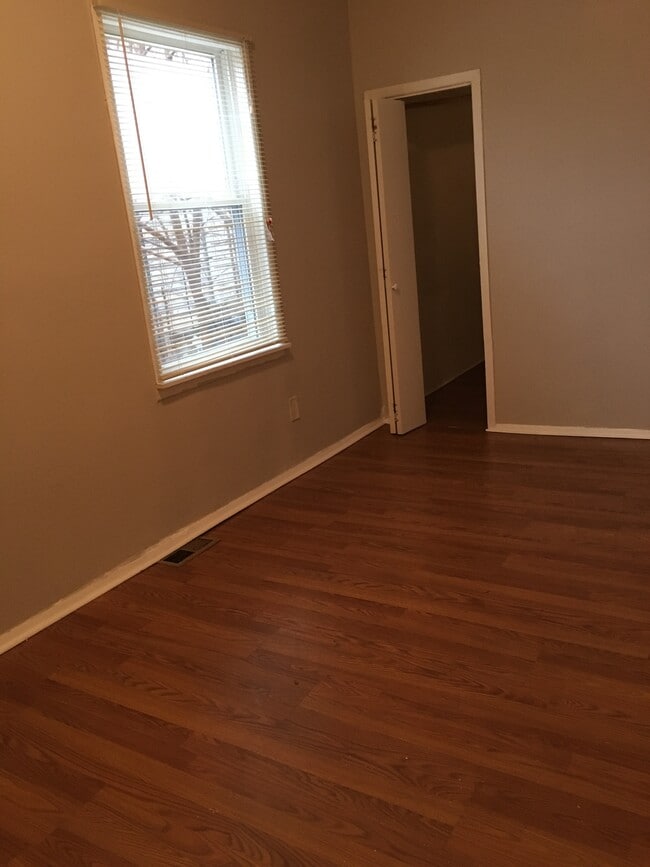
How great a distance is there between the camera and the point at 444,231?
5.73 meters

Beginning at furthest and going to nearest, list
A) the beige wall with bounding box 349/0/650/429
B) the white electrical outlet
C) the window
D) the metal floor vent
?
1. the white electrical outlet
2. the beige wall with bounding box 349/0/650/429
3. the metal floor vent
4. the window

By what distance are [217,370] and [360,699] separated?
1.85 m

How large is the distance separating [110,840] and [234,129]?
122 inches

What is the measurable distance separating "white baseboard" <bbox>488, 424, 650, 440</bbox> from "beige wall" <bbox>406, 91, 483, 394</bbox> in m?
1.20

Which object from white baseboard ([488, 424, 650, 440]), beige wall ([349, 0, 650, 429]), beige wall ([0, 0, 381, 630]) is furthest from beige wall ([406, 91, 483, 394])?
beige wall ([0, 0, 381, 630])

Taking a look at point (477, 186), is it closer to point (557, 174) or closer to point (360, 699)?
point (557, 174)

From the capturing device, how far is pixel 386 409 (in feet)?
16.3

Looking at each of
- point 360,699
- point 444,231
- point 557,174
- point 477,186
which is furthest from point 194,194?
point 444,231

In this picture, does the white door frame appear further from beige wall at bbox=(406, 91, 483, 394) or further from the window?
beige wall at bbox=(406, 91, 483, 394)

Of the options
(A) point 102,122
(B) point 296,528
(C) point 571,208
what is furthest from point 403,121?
(B) point 296,528

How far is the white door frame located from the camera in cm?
414

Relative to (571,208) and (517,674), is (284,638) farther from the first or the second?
(571,208)

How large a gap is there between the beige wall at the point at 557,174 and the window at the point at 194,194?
124cm

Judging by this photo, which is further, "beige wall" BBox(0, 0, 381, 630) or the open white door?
the open white door
